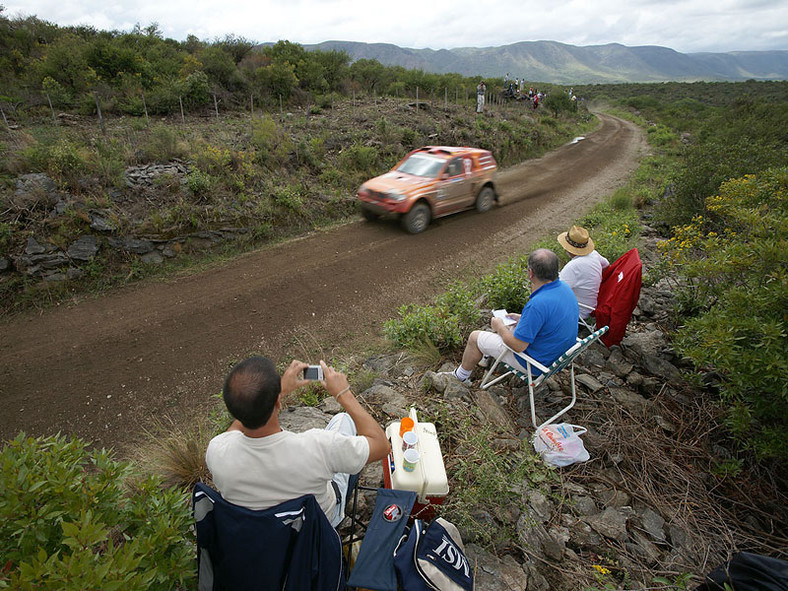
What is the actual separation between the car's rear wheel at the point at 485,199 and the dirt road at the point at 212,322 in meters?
0.78

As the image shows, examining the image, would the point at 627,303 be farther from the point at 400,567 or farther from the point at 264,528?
the point at 264,528

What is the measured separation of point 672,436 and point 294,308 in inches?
211

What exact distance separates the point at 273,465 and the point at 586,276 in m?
4.05

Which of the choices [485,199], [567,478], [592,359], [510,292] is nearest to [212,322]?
[510,292]

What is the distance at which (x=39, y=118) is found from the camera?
10.3 m

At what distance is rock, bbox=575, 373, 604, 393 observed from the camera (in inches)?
156

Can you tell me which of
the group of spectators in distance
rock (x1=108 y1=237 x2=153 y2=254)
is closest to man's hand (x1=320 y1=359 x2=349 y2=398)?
the group of spectators in distance

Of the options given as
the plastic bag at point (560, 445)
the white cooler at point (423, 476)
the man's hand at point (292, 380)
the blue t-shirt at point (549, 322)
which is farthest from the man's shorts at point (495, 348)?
the man's hand at point (292, 380)

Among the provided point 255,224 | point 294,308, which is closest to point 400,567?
point 294,308

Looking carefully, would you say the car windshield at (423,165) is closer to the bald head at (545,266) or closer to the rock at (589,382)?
the bald head at (545,266)

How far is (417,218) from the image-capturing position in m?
9.02

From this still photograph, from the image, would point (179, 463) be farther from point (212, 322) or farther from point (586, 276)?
point (586, 276)

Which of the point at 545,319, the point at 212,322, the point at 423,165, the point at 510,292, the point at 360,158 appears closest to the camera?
the point at 545,319

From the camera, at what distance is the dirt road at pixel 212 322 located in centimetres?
486
